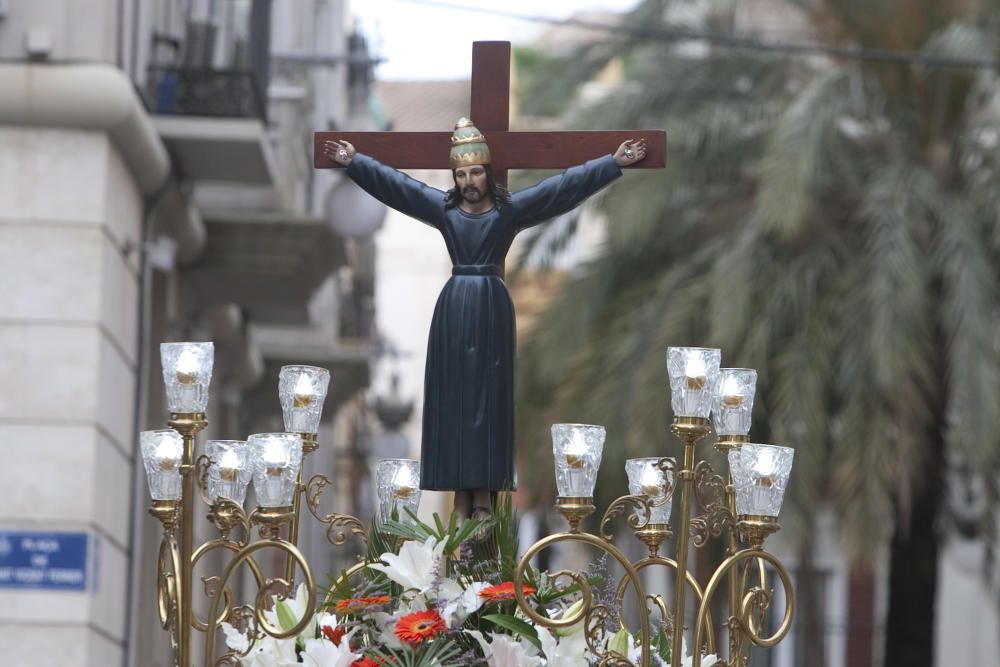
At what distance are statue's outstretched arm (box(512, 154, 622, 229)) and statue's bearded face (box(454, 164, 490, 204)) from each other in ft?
0.34

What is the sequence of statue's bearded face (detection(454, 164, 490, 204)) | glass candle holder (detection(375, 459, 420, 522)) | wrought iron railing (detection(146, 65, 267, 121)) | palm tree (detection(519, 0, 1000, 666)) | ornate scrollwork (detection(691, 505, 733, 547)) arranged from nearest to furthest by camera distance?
ornate scrollwork (detection(691, 505, 733, 547))
statue's bearded face (detection(454, 164, 490, 204))
glass candle holder (detection(375, 459, 420, 522))
wrought iron railing (detection(146, 65, 267, 121))
palm tree (detection(519, 0, 1000, 666))

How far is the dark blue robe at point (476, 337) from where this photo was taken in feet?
22.1

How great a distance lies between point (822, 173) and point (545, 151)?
8.42m

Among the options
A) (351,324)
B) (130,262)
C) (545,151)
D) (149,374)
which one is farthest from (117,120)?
(351,324)

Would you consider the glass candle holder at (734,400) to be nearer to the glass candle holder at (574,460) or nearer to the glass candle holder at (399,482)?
the glass candle holder at (574,460)

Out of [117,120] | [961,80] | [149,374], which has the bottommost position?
[149,374]

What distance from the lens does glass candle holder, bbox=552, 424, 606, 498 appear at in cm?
623

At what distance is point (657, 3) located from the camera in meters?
17.0

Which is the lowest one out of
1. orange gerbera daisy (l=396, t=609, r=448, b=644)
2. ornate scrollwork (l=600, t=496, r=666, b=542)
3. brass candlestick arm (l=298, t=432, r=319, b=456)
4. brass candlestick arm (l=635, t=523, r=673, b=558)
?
orange gerbera daisy (l=396, t=609, r=448, b=644)

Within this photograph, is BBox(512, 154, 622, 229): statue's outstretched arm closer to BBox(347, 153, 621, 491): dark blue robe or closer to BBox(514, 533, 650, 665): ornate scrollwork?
Result: BBox(347, 153, 621, 491): dark blue robe

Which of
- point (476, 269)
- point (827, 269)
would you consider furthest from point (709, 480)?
point (827, 269)

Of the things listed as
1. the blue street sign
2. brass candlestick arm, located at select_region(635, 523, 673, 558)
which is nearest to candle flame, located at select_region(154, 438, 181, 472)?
brass candlestick arm, located at select_region(635, 523, 673, 558)

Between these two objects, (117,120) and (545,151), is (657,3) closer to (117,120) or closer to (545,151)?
(117,120)

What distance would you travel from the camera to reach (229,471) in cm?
670
